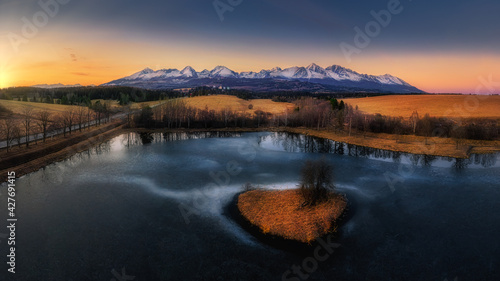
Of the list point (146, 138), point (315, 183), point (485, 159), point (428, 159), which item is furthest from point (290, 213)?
point (146, 138)

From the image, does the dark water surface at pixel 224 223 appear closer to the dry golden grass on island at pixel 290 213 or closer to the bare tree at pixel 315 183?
the dry golden grass on island at pixel 290 213

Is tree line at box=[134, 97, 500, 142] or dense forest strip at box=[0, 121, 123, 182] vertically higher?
tree line at box=[134, 97, 500, 142]

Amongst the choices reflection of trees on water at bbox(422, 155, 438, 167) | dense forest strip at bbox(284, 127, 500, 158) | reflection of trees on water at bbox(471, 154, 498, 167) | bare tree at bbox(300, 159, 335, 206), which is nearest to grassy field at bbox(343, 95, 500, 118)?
dense forest strip at bbox(284, 127, 500, 158)

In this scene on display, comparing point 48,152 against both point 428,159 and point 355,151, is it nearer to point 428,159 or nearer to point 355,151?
point 355,151

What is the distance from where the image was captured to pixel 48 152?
4278 centimetres

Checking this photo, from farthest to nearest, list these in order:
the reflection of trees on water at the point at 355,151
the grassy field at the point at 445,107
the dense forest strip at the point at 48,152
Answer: the grassy field at the point at 445,107 → the reflection of trees on water at the point at 355,151 → the dense forest strip at the point at 48,152

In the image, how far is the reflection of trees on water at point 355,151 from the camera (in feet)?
135

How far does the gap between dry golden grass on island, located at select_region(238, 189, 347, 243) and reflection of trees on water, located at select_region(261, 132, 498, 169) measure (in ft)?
75.9

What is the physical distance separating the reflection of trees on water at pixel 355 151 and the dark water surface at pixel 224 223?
2.60 feet

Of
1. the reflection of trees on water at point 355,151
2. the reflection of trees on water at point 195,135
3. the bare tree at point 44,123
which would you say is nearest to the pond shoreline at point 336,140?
the reflection of trees on water at point 355,151

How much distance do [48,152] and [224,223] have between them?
121 feet

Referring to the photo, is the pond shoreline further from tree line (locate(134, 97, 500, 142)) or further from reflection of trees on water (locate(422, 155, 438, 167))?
tree line (locate(134, 97, 500, 142))

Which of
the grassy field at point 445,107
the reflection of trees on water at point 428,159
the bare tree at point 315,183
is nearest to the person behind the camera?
the bare tree at point 315,183

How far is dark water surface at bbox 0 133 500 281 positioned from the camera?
16500 millimetres
